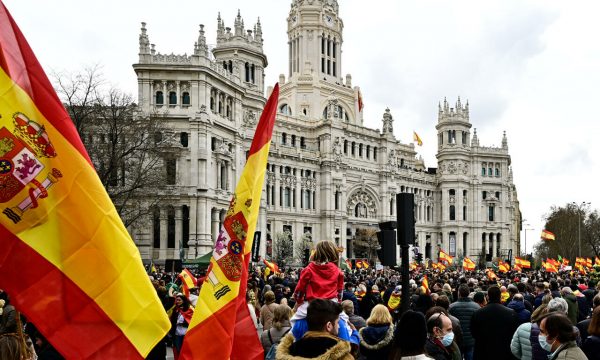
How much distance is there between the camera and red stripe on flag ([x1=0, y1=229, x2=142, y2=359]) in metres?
3.60

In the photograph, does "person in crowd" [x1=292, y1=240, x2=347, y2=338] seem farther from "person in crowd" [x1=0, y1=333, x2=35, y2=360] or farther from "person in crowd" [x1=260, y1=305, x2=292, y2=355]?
"person in crowd" [x1=0, y1=333, x2=35, y2=360]

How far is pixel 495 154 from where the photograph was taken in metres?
93.1

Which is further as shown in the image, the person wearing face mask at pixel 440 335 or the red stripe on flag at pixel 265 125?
the person wearing face mask at pixel 440 335

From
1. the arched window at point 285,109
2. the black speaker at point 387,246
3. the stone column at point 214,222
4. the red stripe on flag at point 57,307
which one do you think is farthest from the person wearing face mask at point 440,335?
the arched window at point 285,109

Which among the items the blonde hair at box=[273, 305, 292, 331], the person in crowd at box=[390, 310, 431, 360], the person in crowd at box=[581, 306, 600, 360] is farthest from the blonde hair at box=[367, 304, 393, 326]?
the person in crowd at box=[390, 310, 431, 360]

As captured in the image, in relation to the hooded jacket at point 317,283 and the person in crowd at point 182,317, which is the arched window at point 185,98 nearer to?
the person in crowd at point 182,317

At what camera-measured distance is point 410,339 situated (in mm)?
4383

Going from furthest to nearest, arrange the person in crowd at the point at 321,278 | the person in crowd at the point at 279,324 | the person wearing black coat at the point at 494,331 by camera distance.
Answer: the person wearing black coat at the point at 494,331
the person in crowd at the point at 279,324
the person in crowd at the point at 321,278

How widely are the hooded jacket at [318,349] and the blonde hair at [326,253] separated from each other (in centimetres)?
235

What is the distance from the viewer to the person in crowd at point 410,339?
438cm

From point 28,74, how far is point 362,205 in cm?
7380

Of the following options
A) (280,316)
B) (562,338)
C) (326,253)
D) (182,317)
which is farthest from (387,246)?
(562,338)

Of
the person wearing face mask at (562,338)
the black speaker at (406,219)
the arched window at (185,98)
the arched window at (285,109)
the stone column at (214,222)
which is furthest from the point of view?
the arched window at (285,109)

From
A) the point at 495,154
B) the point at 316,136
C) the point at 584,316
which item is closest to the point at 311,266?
the point at 584,316
